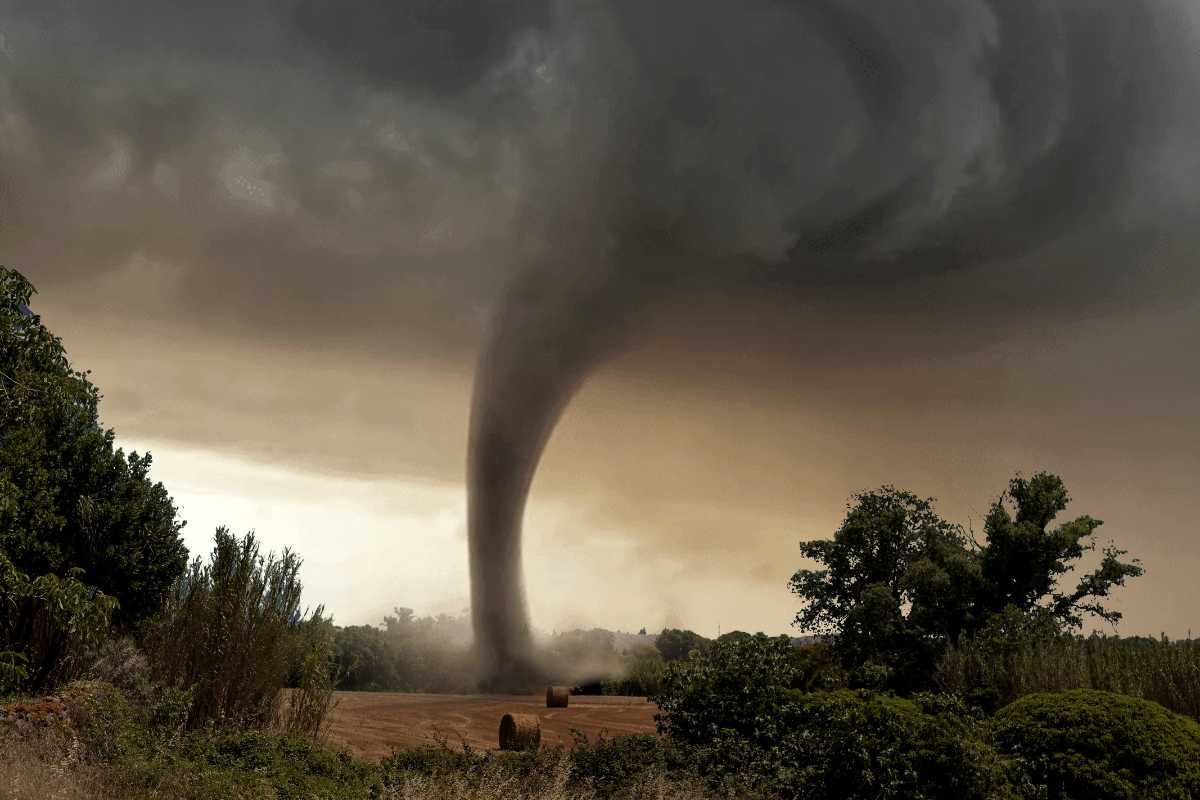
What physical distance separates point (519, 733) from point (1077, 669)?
10.2 meters

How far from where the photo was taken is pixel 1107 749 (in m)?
10.1

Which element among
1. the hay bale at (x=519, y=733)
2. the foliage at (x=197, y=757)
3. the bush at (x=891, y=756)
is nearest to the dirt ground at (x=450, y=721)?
the hay bale at (x=519, y=733)

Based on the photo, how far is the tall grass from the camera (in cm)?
1530

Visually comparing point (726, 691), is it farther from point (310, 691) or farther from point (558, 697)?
point (558, 697)

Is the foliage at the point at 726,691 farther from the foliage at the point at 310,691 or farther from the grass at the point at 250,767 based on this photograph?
the foliage at the point at 310,691

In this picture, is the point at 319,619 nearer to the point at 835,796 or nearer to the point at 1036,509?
the point at 835,796

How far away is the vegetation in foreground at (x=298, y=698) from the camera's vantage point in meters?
9.85

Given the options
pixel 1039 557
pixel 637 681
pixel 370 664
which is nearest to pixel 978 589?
pixel 1039 557

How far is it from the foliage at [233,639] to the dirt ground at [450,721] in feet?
5.26

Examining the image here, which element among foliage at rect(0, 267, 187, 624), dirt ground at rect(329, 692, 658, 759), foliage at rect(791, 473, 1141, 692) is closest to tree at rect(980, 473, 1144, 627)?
foliage at rect(791, 473, 1141, 692)

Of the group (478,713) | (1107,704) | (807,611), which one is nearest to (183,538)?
(478,713)

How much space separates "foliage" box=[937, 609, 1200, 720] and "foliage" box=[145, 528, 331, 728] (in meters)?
13.2

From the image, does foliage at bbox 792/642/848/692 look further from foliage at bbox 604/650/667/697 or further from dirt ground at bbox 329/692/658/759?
foliage at bbox 604/650/667/697

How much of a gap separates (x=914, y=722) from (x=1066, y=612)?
20.5 metres
